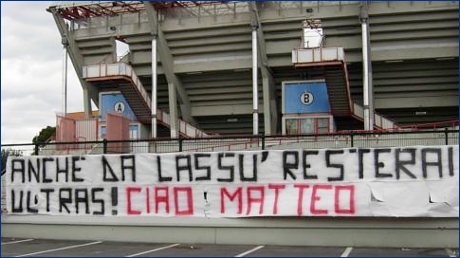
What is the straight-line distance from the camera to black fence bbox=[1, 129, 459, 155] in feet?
42.2

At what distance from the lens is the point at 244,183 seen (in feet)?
39.0

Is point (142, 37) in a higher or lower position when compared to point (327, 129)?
higher

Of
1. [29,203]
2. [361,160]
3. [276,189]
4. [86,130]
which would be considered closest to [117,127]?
[86,130]

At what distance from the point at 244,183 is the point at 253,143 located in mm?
3022

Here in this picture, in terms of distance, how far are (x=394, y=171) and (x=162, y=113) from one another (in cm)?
2651

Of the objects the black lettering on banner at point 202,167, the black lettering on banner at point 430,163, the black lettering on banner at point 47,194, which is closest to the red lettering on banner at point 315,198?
the black lettering on banner at point 430,163

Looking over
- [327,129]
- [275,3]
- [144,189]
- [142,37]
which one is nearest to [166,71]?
[142,37]

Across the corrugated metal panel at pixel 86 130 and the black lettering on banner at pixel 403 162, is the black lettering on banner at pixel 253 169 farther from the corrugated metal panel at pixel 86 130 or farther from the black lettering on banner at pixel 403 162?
the corrugated metal panel at pixel 86 130

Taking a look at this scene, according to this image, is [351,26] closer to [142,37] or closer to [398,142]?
[142,37]

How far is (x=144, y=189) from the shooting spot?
12445 millimetres

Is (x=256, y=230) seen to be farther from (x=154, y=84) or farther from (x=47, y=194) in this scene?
(x=154, y=84)

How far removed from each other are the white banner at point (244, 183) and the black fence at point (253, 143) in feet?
2.64

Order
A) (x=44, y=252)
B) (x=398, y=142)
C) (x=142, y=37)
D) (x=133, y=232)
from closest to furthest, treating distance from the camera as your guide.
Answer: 1. (x=44, y=252)
2. (x=133, y=232)
3. (x=398, y=142)
4. (x=142, y=37)

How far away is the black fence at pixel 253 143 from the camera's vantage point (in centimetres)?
1285
